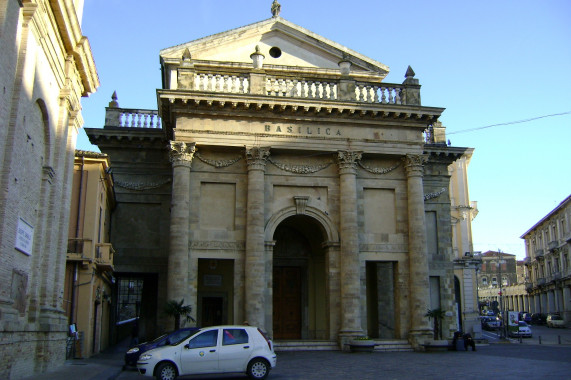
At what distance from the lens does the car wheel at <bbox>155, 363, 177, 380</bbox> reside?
14.0 meters

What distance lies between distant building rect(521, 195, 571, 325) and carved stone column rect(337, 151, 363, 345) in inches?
1692

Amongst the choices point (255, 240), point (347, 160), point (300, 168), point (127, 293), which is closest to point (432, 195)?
point (347, 160)

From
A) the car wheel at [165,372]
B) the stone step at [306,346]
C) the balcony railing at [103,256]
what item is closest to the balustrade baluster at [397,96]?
the stone step at [306,346]

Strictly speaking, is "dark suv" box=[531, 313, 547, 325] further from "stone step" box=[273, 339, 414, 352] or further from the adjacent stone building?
the adjacent stone building

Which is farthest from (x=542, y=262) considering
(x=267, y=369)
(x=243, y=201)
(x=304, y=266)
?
(x=267, y=369)

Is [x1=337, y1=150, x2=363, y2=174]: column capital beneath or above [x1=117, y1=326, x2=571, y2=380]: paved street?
above

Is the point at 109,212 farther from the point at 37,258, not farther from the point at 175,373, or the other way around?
the point at 175,373

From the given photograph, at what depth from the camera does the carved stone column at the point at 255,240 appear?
2330 centimetres

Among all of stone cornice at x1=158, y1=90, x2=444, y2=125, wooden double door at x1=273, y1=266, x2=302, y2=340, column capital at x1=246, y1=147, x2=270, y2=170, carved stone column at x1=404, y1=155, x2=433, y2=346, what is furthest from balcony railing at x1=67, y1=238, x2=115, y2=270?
carved stone column at x1=404, y1=155, x2=433, y2=346

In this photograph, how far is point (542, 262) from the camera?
73.5 metres

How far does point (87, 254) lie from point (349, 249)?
1064 centimetres

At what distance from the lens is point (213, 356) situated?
14.4 m

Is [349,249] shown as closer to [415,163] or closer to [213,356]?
[415,163]

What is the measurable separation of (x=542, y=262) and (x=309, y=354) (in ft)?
198
